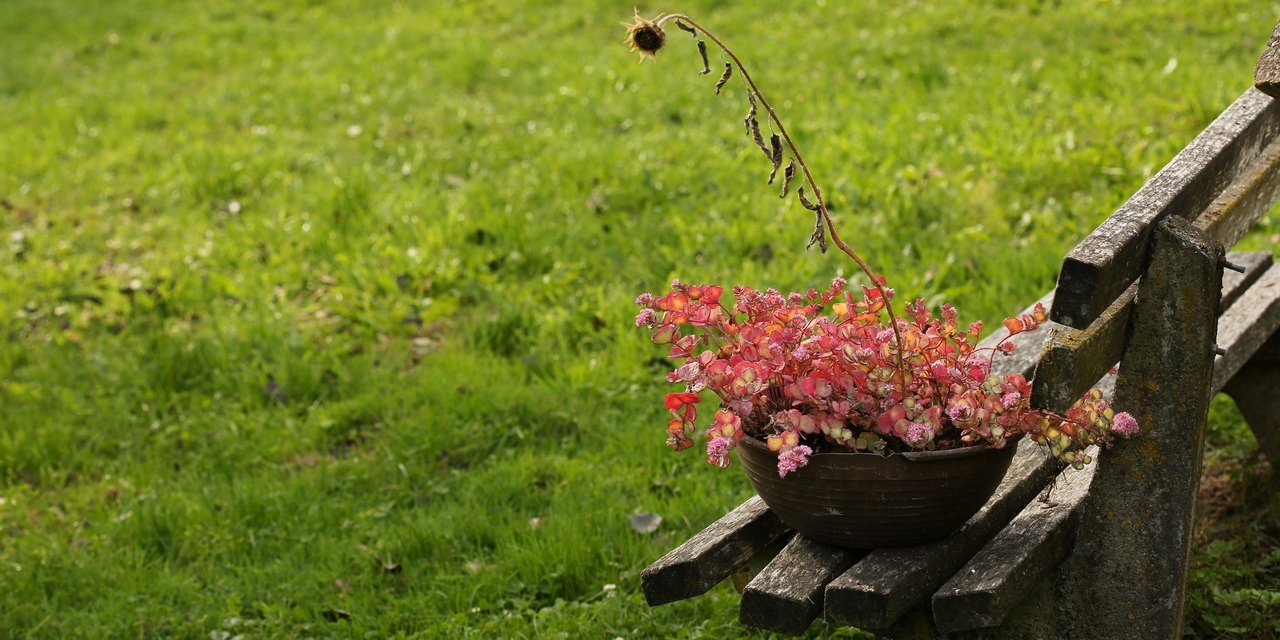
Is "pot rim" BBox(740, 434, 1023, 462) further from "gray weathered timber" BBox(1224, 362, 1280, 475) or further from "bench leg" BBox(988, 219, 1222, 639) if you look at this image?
"gray weathered timber" BBox(1224, 362, 1280, 475)

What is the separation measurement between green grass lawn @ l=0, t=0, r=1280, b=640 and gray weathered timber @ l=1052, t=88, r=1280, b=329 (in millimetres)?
1330

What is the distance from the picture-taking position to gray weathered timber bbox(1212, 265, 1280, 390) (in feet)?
10.1

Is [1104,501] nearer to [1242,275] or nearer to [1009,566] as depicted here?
[1009,566]

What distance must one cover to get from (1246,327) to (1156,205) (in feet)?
4.47

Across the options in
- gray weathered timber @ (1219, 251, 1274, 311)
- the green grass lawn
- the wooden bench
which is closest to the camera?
the wooden bench

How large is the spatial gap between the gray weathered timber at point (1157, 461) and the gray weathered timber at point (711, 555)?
0.63m

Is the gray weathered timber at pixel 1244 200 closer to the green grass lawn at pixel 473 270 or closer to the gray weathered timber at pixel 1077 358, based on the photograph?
the gray weathered timber at pixel 1077 358

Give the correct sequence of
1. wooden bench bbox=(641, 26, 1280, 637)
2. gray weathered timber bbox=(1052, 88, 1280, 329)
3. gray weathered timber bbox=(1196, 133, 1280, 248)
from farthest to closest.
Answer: gray weathered timber bbox=(1196, 133, 1280, 248), wooden bench bbox=(641, 26, 1280, 637), gray weathered timber bbox=(1052, 88, 1280, 329)

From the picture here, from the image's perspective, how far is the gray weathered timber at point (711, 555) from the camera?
233 centimetres

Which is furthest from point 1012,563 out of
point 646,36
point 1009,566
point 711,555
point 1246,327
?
point 1246,327

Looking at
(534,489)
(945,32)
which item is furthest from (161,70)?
(534,489)

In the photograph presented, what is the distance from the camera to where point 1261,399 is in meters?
3.66

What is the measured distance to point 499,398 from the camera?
15.4 feet

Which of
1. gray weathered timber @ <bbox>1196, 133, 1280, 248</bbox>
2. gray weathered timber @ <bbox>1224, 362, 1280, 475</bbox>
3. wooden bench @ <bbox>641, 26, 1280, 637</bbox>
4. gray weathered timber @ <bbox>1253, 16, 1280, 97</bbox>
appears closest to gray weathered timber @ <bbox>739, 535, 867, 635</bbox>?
wooden bench @ <bbox>641, 26, 1280, 637</bbox>
